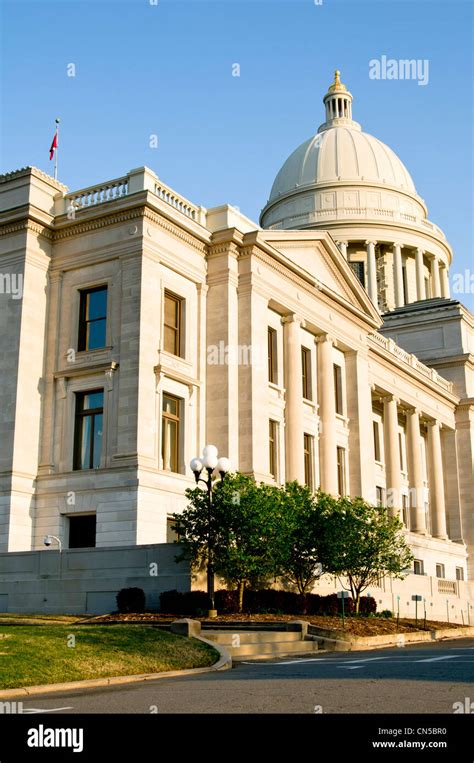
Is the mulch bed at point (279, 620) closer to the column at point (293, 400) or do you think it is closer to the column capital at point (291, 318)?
the column at point (293, 400)

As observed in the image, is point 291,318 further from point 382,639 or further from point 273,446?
point 382,639

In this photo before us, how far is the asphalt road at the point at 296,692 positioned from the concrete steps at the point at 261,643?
9.90 feet

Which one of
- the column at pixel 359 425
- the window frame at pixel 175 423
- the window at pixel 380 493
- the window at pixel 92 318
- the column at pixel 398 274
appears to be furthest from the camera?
the column at pixel 398 274

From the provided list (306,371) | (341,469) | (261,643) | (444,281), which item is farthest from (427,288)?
(261,643)

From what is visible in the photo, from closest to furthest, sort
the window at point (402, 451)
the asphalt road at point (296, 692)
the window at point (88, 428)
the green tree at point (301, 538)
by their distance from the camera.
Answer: the asphalt road at point (296, 692) < the green tree at point (301, 538) < the window at point (88, 428) < the window at point (402, 451)

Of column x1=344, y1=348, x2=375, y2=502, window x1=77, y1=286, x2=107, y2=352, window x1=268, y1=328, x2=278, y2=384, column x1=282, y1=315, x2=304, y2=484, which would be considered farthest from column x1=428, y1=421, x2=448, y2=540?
window x1=77, y1=286, x2=107, y2=352

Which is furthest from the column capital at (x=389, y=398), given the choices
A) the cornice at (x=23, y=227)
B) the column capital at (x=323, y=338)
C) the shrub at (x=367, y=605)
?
the cornice at (x=23, y=227)

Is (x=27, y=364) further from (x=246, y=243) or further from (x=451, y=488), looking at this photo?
(x=451, y=488)

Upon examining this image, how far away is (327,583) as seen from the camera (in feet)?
127

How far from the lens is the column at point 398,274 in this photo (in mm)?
80625

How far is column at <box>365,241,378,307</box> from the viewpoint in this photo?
7931cm

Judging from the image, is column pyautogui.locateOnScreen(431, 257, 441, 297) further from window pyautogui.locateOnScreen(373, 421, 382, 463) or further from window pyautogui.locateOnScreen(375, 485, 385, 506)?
window pyautogui.locateOnScreen(375, 485, 385, 506)

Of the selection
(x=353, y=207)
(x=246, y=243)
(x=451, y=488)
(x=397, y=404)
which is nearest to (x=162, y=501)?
(x=246, y=243)

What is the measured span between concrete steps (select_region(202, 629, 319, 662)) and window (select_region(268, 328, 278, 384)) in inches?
797
